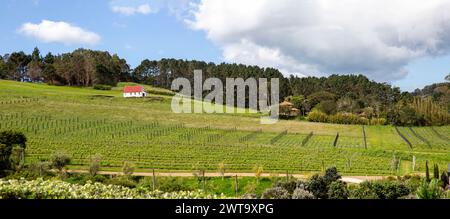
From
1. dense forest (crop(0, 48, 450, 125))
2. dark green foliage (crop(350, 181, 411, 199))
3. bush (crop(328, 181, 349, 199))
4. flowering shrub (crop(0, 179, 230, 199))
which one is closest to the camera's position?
flowering shrub (crop(0, 179, 230, 199))

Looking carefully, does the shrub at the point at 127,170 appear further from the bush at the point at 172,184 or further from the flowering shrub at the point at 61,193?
the flowering shrub at the point at 61,193

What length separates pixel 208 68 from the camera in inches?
5842

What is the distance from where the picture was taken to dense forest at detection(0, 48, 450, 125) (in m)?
105

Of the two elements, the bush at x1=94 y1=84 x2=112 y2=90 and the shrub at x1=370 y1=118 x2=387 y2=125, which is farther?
the bush at x1=94 y1=84 x2=112 y2=90

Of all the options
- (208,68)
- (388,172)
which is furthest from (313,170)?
(208,68)

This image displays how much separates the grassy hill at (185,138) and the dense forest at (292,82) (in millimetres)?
9902

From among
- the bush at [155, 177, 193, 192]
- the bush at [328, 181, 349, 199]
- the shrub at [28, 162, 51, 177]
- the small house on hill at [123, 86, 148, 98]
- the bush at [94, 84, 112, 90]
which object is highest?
the bush at [94, 84, 112, 90]

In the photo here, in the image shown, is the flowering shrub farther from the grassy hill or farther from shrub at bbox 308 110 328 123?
shrub at bbox 308 110 328 123

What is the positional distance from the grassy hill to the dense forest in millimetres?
9902

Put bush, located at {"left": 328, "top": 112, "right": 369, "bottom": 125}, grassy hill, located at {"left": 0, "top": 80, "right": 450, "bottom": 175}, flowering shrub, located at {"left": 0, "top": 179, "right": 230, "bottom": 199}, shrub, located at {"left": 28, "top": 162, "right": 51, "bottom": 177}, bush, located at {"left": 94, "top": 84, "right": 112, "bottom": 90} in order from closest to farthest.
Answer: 1. flowering shrub, located at {"left": 0, "top": 179, "right": 230, "bottom": 199}
2. shrub, located at {"left": 28, "top": 162, "right": 51, "bottom": 177}
3. grassy hill, located at {"left": 0, "top": 80, "right": 450, "bottom": 175}
4. bush, located at {"left": 328, "top": 112, "right": 369, "bottom": 125}
5. bush, located at {"left": 94, "top": 84, "right": 112, "bottom": 90}

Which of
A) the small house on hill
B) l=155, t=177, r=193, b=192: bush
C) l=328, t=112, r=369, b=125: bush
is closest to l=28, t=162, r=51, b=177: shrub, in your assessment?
l=155, t=177, r=193, b=192: bush

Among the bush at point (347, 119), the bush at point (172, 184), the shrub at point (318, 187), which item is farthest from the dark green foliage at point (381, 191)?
the bush at point (347, 119)
